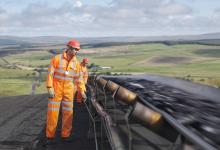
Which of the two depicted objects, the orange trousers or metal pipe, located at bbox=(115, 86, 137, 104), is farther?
the orange trousers

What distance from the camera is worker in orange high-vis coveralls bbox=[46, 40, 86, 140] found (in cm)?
929

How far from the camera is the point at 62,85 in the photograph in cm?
942

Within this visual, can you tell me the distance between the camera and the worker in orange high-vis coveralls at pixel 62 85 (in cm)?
929

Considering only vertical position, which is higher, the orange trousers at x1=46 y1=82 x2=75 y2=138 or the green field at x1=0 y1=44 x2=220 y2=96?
the orange trousers at x1=46 y1=82 x2=75 y2=138

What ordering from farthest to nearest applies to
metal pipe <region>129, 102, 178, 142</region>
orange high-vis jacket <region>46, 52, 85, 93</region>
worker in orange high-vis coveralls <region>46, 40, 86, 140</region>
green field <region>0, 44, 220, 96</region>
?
1. green field <region>0, 44, 220, 96</region>
2. orange high-vis jacket <region>46, 52, 85, 93</region>
3. worker in orange high-vis coveralls <region>46, 40, 86, 140</region>
4. metal pipe <region>129, 102, 178, 142</region>

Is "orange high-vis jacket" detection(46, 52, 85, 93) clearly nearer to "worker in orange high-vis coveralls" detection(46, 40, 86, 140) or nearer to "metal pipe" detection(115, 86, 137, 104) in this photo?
"worker in orange high-vis coveralls" detection(46, 40, 86, 140)

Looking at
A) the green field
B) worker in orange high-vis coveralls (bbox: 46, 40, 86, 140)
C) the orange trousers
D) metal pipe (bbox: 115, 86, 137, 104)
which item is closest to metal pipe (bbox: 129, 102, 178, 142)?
metal pipe (bbox: 115, 86, 137, 104)

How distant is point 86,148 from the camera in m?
8.70

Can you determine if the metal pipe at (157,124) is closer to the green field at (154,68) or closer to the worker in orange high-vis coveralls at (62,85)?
the worker in orange high-vis coveralls at (62,85)

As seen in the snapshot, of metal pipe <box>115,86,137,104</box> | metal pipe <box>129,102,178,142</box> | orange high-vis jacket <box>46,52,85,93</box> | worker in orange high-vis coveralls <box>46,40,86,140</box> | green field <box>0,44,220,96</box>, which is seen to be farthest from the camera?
green field <box>0,44,220,96</box>

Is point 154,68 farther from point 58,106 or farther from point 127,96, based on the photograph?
point 127,96

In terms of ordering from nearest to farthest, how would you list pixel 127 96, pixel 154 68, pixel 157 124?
pixel 157 124, pixel 127 96, pixel 154 68

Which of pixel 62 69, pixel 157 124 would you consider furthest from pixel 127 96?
pixel 62 69

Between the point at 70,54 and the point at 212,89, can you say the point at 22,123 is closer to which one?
the point at 70,54
